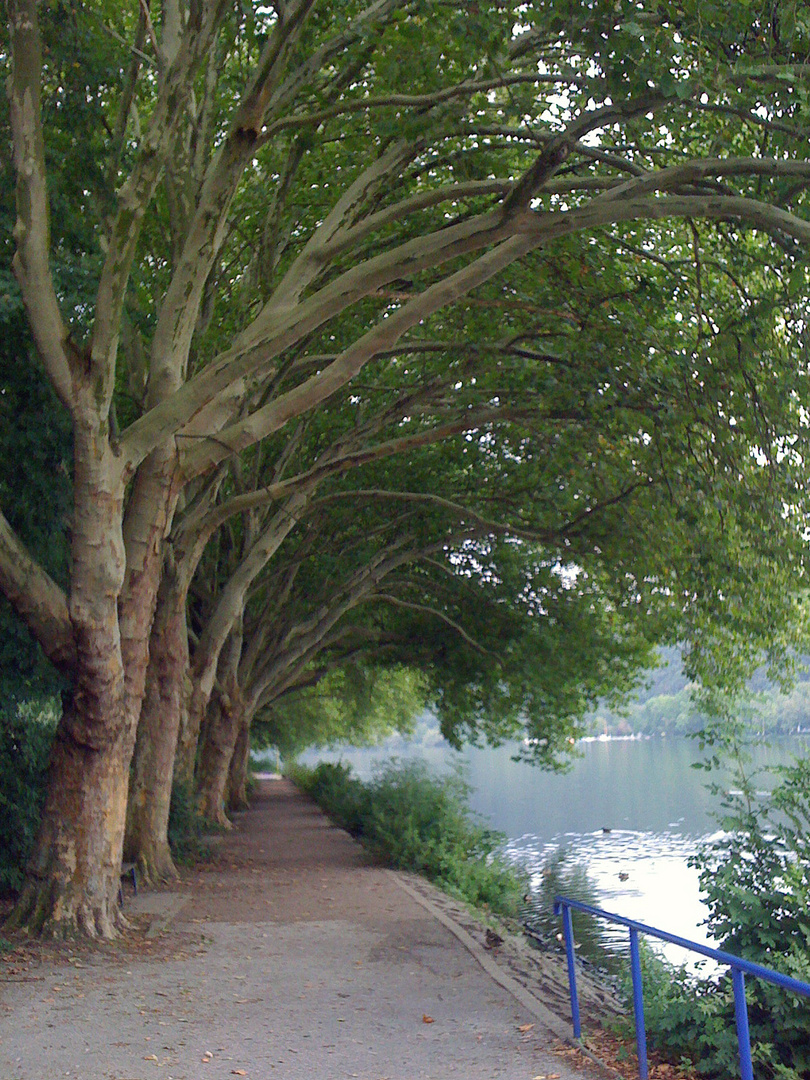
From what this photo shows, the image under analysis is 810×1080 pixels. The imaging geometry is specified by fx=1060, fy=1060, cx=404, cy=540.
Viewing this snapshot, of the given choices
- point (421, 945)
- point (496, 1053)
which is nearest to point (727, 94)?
point (496, 1053)

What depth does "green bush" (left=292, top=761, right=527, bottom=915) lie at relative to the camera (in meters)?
15.3

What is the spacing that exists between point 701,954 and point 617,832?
2626cm

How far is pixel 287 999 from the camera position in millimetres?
7613

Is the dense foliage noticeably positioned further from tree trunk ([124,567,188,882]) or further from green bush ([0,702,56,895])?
tree trunk ([124,567,188,882])

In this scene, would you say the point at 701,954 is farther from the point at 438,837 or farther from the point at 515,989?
the point at 438,837

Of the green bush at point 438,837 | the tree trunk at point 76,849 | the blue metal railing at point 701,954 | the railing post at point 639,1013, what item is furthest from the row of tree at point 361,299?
the railing post at point 639,1013

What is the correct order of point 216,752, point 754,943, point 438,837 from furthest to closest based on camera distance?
point 216,752 < point 438,837 < point 754,943

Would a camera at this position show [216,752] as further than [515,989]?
Yes

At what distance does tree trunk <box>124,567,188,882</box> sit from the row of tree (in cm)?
4

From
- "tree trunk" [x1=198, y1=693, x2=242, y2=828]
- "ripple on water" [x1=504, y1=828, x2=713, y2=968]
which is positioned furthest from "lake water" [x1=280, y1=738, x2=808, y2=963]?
"tree trunk" [x1=198, y1=693, x2=242, y2=828]

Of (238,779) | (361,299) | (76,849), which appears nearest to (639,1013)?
(76,849)

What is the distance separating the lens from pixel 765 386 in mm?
10320

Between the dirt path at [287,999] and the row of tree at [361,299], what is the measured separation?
1.14 metres

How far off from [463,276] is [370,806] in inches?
507
